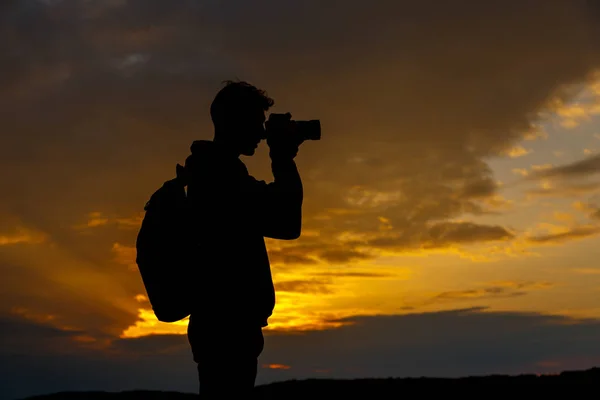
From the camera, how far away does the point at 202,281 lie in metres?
5.34

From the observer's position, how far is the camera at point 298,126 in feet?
18.5

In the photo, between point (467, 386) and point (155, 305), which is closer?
point (155, 305)

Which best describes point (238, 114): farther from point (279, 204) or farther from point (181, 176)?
point (279, 204)

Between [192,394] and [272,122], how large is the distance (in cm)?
976

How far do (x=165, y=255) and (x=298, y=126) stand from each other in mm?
1469

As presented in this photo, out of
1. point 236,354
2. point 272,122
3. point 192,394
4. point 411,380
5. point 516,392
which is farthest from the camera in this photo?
point 192,394

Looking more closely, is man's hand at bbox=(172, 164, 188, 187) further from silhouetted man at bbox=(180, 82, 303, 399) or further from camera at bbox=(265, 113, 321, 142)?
camera at bbox=(265, 113, 321, 142)

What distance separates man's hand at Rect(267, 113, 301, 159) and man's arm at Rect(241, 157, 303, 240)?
0.13 meters

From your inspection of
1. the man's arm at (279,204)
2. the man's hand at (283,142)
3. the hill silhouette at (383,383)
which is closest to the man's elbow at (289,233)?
the man's arm at (279,204)

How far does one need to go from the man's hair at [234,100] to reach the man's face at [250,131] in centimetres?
6

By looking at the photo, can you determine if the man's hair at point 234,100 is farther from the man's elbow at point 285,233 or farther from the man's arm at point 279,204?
the man's elbow at point 285,233

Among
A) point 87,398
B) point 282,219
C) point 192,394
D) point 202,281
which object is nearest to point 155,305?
point 202,281

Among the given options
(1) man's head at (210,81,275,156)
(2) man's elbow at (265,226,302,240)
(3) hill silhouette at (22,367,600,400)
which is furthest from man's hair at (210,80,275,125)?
(3) hill silhouette at (22,367,600,400)

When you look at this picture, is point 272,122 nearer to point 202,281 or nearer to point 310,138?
point 310,138
